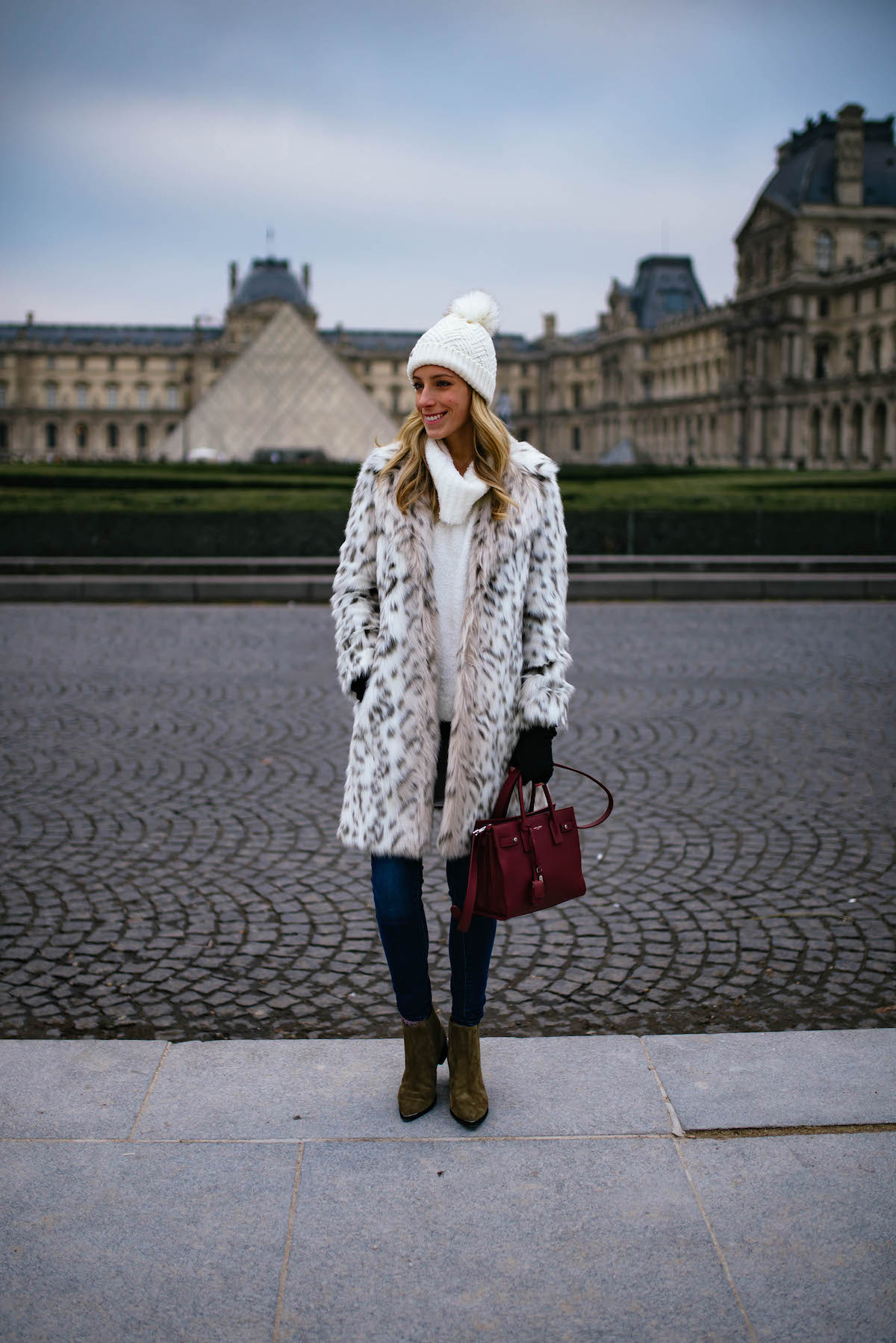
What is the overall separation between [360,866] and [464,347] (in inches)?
81.9

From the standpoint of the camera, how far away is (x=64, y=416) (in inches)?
3600

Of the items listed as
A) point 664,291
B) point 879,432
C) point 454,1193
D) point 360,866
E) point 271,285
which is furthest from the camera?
point 271,285

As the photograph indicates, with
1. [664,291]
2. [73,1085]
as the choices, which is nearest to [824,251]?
[664,291]

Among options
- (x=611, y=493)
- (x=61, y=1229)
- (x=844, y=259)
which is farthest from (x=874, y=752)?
(x=844, y=259)

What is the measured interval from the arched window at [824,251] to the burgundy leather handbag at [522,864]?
209ft

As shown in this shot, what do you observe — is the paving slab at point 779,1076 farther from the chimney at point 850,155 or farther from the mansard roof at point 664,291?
the mansard roof at point 664,291

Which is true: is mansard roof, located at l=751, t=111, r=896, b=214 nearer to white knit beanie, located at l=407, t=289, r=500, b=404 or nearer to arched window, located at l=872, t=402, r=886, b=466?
arched window, located at l=872, t=402, r=886, b=466

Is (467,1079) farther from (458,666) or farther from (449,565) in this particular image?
(449,565)

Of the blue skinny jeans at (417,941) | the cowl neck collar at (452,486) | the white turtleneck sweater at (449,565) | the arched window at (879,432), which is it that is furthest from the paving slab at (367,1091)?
the arched window at (879,432)

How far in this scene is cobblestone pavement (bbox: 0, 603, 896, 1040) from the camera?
283 centimetres

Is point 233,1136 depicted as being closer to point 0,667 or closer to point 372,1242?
point 372,1242

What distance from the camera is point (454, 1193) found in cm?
195

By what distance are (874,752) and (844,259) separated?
6165 cm

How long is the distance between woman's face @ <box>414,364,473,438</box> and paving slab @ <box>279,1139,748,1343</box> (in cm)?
134
